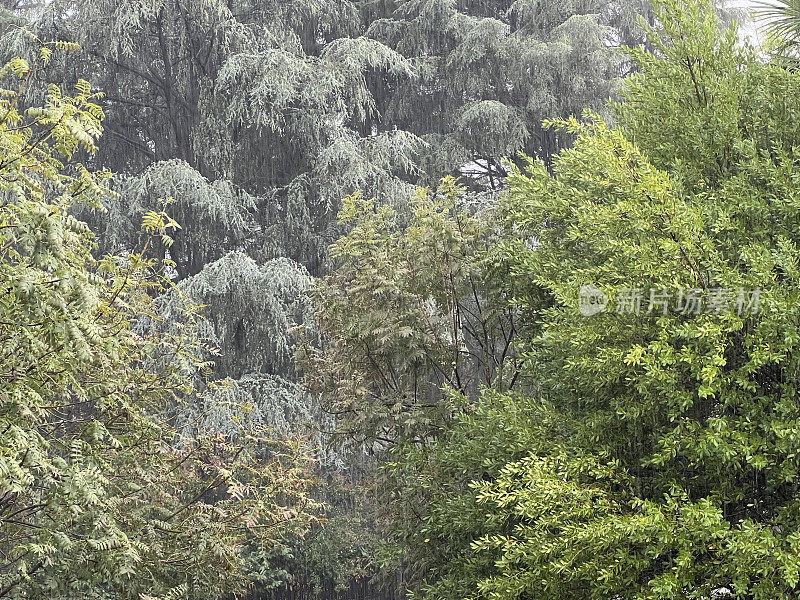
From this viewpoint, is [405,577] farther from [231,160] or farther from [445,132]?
[445,132]

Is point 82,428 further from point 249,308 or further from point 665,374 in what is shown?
point 249,308

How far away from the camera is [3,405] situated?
467 cm

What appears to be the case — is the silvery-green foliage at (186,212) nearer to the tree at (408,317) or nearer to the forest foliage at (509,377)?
the forest foliage at (509,377)

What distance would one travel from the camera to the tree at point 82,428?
449 centimetres

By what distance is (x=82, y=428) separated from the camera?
6258mm

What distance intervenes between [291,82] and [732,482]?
10638mm

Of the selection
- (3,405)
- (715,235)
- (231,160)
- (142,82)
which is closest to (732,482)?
(715,235)

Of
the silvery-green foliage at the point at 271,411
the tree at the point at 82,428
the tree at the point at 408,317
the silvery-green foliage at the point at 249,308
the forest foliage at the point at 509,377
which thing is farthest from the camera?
the silvery-green foliage at the point at 249,308

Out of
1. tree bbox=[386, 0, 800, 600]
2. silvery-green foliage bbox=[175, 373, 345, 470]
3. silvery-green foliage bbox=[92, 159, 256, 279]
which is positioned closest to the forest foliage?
tree bbox=[386, 0, 800, 600]

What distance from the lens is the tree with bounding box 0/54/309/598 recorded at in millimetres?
4488

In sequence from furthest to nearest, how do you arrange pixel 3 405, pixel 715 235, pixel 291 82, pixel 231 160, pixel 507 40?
pixel 507 40 → pixel 231 160 → pixel 291 82 → pixel 715 235 → pixel 3 405

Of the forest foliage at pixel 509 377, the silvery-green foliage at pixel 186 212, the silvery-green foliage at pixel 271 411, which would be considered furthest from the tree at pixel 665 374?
the silvery-green foliage at pixel 186 212

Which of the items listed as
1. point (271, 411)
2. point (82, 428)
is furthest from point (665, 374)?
point (271, 411)

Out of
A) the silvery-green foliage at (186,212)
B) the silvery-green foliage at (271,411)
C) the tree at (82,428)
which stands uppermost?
the silvery-green foliage at (186,212)
